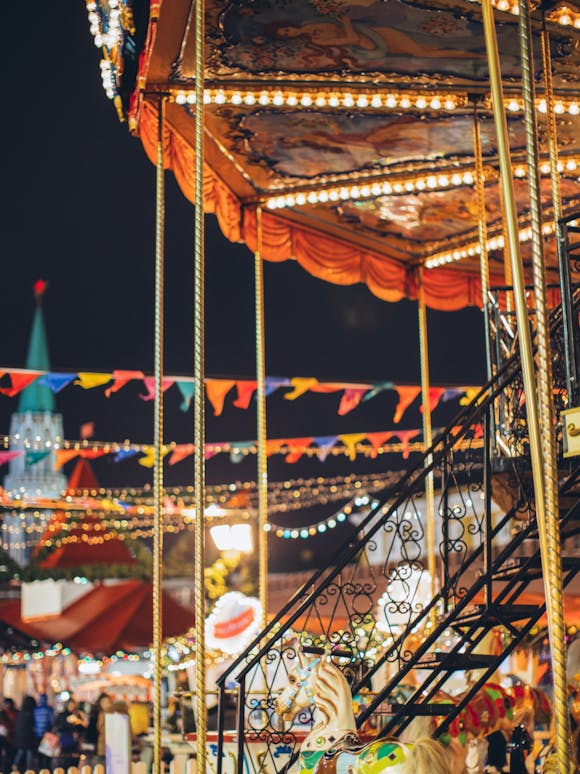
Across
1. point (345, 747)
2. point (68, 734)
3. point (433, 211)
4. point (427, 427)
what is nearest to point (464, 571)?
point (345, 747)

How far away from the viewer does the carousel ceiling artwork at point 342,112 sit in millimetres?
7664

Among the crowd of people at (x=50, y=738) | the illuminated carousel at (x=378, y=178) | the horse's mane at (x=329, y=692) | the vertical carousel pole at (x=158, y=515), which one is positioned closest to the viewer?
the horse's mane at (x=329, y=692)

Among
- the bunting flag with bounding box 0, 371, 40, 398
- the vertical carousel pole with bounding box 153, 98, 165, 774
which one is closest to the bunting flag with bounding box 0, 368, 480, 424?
the bunting flag with bounding box 0, 371, 40, 398

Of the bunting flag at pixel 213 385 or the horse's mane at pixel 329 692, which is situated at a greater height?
the bunting flag at pixel 213 385

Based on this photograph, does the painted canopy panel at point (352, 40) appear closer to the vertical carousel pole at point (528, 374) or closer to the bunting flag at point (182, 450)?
the vertical carousel pole at point (528, 374)

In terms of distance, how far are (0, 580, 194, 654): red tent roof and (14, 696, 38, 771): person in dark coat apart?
157 cm

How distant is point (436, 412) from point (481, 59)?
23552mm

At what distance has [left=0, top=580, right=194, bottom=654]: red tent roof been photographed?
1639cm

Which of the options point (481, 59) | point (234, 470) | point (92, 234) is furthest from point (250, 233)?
point (234, 470)

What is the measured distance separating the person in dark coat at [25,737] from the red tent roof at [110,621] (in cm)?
157

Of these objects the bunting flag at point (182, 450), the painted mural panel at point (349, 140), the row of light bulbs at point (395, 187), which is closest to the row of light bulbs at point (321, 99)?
the painted mural panel at point (349, 140)

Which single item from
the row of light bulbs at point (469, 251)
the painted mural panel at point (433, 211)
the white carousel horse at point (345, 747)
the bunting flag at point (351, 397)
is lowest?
the white carousel horse at point (345, 747)

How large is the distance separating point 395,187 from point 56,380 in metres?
5.48

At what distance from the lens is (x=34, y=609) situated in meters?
19.9
